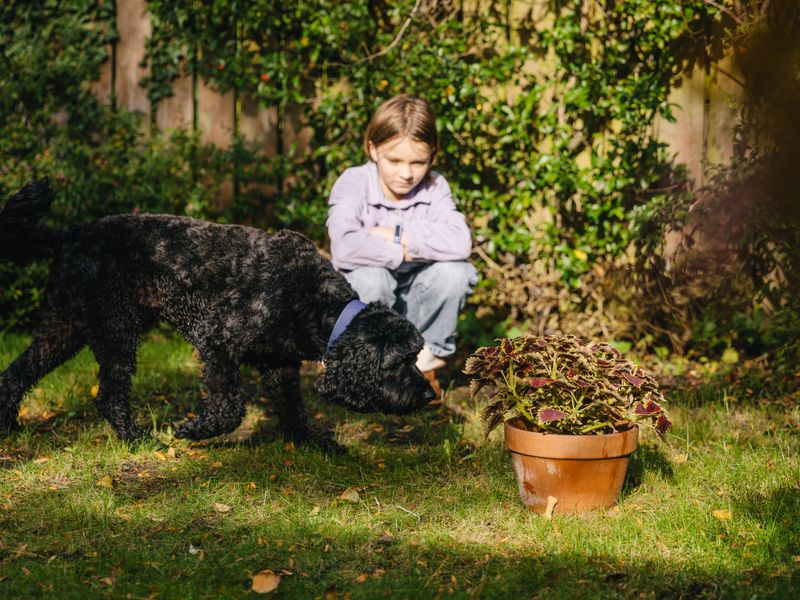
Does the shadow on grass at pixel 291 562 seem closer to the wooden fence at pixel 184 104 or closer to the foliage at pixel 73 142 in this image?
the foliage at pixel 73 142

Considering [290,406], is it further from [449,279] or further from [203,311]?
[449,279]

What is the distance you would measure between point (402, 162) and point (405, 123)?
0.68ft

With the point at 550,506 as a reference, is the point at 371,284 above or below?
above

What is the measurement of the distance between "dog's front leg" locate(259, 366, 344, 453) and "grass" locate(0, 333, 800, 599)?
0.35ft

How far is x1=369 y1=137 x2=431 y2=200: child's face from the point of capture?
428 cm

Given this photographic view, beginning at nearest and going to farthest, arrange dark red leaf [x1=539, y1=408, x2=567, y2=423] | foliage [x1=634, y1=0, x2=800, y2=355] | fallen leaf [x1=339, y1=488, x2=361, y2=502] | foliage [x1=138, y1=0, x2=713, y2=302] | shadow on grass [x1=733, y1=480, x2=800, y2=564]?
shadow on grass [x1=733, y1=480, x2=800, y2=564], dark red leaf [x1=539, y1=408, x2=567, y2=423], fallen leaf [x1=339, y1=488, x2=361, y2=502], foliage [x1=634, y1=0, x2=800, y2=355], foliage [x1=138, y1=0, x2=713, y2=302]

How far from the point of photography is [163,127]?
618 cm

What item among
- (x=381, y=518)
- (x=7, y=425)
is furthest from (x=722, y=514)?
(x=7, y=425)

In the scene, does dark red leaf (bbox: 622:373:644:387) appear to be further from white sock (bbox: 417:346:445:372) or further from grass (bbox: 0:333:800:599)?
white sock (bbox: 417:346:445:372)

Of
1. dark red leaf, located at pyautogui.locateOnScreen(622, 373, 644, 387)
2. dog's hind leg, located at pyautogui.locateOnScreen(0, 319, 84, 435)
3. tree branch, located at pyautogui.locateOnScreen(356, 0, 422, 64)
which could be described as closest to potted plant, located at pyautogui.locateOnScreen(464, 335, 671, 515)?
dark red leaf, located at pyautogui.locateOnScreen(622, 373, 644, 387)

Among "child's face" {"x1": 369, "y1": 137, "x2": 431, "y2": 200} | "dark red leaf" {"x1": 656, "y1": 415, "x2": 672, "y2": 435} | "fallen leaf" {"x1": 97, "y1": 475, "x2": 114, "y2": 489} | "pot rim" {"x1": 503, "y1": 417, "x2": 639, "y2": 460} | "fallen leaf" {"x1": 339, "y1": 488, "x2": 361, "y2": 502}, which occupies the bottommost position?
"fallen leaf" {"x1": 97, "y1": 475, "x2": 114, "y2": 489}

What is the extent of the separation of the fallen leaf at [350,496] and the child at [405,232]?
129 cm

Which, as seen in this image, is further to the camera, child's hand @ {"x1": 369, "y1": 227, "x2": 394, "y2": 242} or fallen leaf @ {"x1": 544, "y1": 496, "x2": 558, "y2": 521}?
child's hand @ {"x1": 369, "y1": 227, "x2": 394, "y2": 242}

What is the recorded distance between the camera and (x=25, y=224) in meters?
3.39
